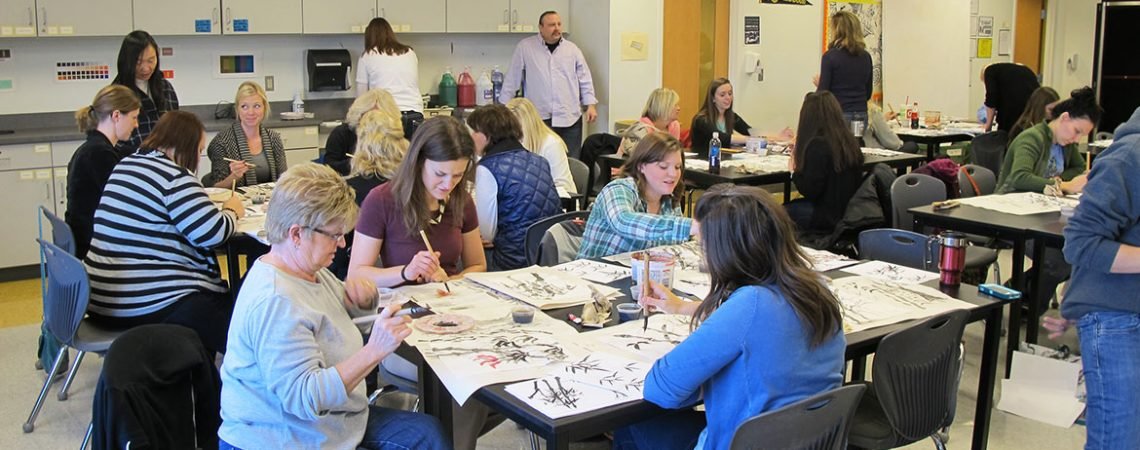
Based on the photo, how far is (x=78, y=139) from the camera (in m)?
6.53

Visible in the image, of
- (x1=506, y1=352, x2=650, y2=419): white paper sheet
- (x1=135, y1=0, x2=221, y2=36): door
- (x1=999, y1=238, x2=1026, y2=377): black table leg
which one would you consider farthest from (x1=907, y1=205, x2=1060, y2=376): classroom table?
(x1=135, y1=0, x2=221, y2=36): door

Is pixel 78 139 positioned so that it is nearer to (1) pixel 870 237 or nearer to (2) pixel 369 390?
(2) pixel 369 390

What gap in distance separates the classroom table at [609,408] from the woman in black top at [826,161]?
2135 millimetres

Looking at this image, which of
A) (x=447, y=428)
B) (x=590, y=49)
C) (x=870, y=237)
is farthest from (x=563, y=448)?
(x=590, y=49)

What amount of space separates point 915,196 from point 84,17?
514cm

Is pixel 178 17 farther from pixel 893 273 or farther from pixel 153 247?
pixel 893 273

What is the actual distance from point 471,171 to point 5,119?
15.0 ft

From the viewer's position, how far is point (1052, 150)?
5.47m

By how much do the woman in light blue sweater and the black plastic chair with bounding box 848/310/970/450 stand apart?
37cm

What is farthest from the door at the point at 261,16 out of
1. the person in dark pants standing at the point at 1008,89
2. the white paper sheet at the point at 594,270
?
the person in dark pants standing at the point at 1008,89

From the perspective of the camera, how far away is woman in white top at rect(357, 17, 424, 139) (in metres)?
7.54

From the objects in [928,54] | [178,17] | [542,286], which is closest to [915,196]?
[542,286]

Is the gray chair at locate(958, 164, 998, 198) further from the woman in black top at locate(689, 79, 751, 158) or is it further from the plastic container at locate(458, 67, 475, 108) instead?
the plastic container at locate(458, 67, 475, 108)

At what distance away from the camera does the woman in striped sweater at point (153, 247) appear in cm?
375
